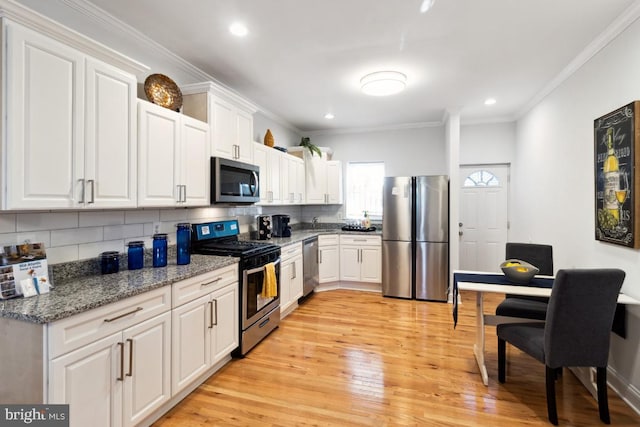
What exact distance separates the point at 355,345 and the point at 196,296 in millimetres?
1632

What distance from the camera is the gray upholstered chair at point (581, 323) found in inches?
72.3

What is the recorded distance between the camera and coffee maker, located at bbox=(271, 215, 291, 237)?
430 centimetres

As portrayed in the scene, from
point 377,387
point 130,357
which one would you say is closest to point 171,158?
point 130,357

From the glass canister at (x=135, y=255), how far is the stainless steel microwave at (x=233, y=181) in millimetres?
760

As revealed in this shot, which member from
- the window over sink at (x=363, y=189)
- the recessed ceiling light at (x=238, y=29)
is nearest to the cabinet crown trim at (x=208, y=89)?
the recessed ceiling light at (x=238, y=29)

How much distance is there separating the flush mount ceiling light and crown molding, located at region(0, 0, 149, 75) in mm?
2095

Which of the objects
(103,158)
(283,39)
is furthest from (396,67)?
(103,158)

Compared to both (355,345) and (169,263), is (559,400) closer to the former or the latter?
(355,345)

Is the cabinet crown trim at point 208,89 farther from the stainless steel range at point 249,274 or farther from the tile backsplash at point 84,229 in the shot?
the stainless steel range at point 249,274

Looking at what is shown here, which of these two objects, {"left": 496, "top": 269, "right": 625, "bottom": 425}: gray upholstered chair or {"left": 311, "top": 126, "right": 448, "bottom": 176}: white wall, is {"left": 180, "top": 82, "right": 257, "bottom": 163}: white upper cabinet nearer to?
{"left": 311, "top": 126, "right": 448, "bottom": 176}: white wall

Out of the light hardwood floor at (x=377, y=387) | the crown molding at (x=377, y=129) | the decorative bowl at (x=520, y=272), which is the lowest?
the light hardwood floor at (x=377, y=387)

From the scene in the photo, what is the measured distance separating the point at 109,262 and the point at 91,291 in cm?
46

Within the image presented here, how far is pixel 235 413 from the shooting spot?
2.03 meters

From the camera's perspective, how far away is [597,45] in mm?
2523
